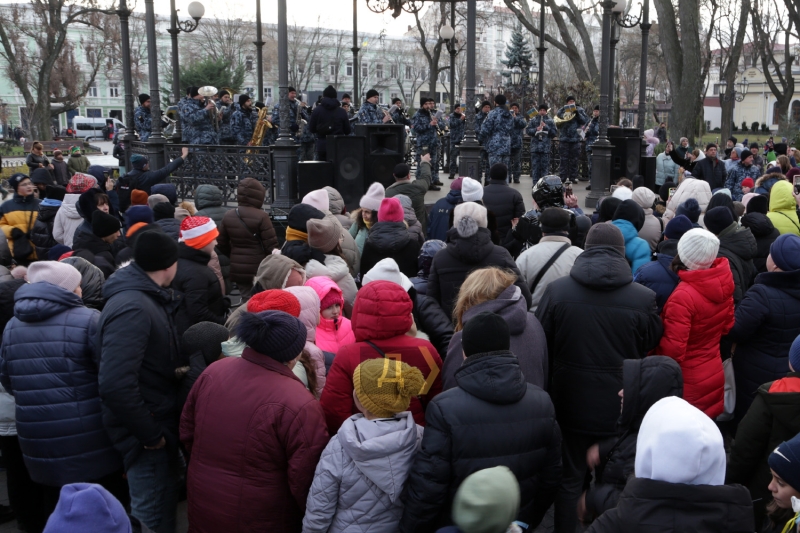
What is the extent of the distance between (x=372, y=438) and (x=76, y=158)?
16.1m

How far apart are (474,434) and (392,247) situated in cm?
305

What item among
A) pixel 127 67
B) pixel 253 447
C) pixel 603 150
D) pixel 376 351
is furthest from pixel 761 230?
pixel 127 67

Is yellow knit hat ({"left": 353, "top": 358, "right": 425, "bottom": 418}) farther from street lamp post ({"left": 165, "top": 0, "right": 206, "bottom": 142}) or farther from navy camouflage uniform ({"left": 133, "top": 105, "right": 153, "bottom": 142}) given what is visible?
navy camouflage uniform ({"left": 133, "top": 105, "right": 153, "bottom": 142})

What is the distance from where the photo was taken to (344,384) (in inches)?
135

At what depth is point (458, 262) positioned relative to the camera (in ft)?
16.6

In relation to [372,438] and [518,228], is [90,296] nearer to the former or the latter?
[372,438]

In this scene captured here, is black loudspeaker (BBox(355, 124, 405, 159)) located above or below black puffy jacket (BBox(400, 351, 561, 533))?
above

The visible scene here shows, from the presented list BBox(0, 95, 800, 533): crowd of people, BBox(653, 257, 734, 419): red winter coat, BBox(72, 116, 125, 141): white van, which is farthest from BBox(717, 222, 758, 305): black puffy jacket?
BBox(72, 116, 125, 141): white van

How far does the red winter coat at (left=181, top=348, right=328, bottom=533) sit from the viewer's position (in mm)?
3049

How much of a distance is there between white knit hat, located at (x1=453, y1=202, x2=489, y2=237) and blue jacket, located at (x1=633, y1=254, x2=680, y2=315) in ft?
3.87

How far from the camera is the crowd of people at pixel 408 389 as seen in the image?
273 centimetres

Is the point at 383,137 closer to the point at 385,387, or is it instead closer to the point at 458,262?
the point at 458,262

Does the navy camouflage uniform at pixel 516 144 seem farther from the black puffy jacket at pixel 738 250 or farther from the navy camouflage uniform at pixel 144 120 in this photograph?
the black puffy jacket at pixel 738 250

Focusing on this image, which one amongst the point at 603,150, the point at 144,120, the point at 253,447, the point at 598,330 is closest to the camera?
the point at 253,447
